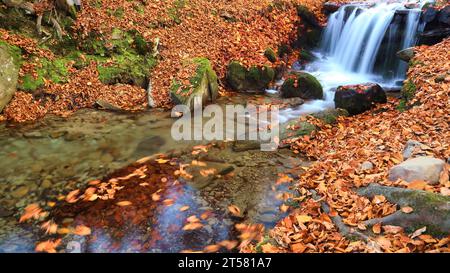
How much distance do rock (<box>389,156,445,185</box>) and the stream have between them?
1.72m

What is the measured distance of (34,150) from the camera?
686 centimetres

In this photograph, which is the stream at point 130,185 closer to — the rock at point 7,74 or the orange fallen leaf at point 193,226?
the orange fallen leaf at point 193,226

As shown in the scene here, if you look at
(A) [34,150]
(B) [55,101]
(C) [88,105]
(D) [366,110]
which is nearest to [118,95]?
(C) [88,105]

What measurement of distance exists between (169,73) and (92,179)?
5294mm

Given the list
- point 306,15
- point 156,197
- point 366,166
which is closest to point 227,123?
point 156,197

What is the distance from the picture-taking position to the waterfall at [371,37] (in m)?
12.3

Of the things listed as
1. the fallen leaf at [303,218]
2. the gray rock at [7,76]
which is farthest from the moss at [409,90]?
the gray rock at [7,76]

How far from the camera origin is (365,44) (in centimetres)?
1328

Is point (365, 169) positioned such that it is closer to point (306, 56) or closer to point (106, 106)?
point (106, 106)

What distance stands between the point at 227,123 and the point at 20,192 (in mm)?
4979

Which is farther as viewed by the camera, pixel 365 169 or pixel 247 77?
pixel 247 77

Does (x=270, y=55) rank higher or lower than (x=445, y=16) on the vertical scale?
lower

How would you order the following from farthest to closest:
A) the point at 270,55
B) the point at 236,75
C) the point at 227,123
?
the point at 270,55 < the point at 236,75 < the point at 227,123

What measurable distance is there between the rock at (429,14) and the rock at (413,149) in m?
8.69
